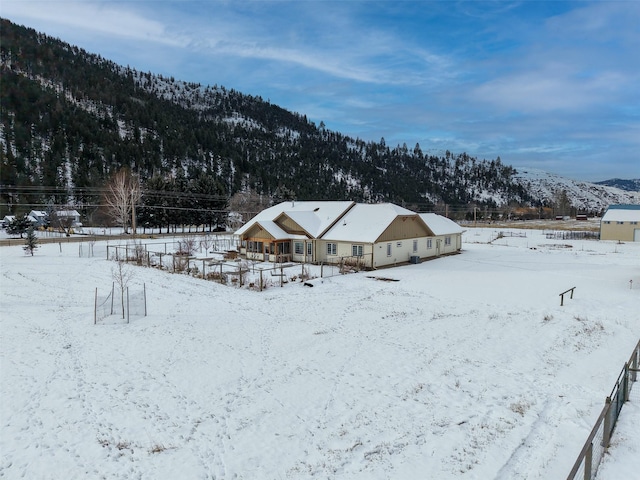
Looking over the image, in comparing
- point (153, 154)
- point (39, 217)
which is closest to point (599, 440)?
point (39, 217)

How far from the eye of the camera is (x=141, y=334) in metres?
15.3

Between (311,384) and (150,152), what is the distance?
4579 inches

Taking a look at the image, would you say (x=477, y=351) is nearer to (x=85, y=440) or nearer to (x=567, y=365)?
(x=567, y=365)

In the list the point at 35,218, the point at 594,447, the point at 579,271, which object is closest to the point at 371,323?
the point at 594,447

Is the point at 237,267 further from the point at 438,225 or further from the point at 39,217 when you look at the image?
the point at 39,217

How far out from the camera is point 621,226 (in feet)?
180

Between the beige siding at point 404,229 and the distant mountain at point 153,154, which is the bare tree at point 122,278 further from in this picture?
the distant mountain at point 153,154

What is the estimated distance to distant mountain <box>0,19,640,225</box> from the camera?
7481 cm

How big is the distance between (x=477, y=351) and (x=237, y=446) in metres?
9.03

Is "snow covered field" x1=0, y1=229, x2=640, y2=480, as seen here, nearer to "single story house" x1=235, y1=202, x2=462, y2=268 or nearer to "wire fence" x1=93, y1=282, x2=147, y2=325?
"wire fence" x1=93, y1=282, x2=147, y2=325

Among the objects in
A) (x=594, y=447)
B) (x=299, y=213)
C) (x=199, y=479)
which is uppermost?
(x=299, y=213)

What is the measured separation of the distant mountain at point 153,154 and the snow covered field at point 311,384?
49888 millimetres

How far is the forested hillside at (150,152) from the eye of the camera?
256ft

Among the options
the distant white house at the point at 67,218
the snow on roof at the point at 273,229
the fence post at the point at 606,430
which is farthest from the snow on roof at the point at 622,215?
the distant white house at the point at 67,218
